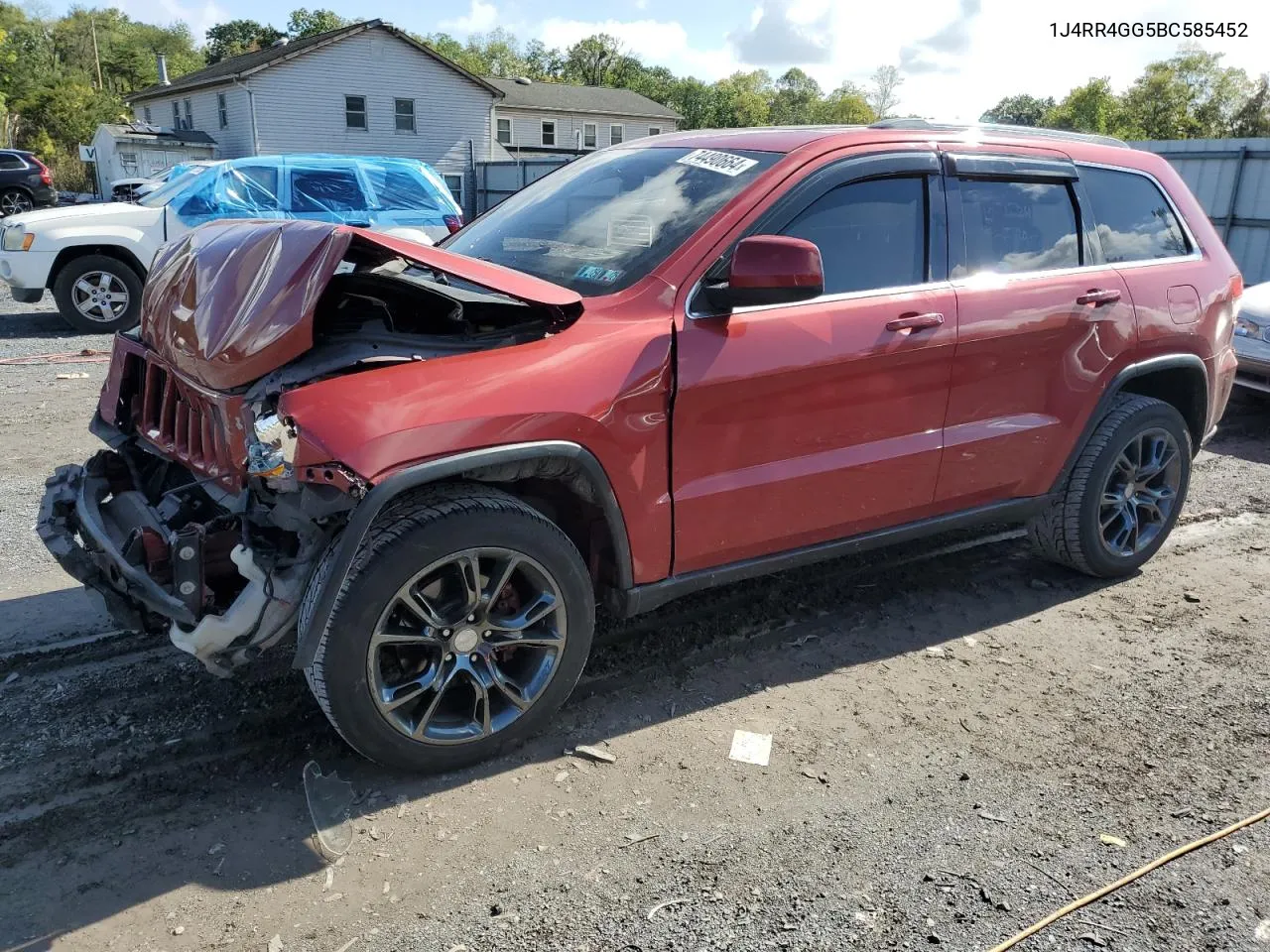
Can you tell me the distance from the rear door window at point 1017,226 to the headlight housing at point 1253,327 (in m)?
4.90

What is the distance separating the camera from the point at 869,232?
3662 millimetres

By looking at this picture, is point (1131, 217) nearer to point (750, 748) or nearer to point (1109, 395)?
point (1109, 395)

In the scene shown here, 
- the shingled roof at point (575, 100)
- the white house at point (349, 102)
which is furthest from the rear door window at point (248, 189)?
the shingled roof at point (575, 100)

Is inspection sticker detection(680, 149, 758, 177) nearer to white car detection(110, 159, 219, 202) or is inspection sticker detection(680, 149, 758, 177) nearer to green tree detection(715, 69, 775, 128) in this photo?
white car detection(110, 159, 219, 202)

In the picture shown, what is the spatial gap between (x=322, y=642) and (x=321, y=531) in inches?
12.6

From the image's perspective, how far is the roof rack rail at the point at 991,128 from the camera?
4020 mm

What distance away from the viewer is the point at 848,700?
3.63 meters

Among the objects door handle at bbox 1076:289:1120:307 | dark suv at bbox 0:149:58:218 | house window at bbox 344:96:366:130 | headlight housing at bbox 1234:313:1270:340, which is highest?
house window at bbox 344:96:366:130

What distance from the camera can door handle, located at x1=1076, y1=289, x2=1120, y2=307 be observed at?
13.5ft

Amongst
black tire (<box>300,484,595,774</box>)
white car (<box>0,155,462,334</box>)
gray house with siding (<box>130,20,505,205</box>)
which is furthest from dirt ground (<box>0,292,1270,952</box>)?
gray house with siding (<box>130,20,505,205</box>)

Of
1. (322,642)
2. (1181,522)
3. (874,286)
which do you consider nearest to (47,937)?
(322,642)

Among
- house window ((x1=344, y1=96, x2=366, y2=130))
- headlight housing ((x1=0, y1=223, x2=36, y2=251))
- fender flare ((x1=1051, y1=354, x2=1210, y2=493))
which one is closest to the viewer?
fender flare ((x1=1051, y1=354, x2=1210, y2=493))

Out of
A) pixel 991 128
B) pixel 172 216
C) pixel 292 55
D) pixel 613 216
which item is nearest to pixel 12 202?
pixel 292 55

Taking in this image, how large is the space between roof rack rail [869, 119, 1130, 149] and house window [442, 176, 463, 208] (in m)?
25.3
